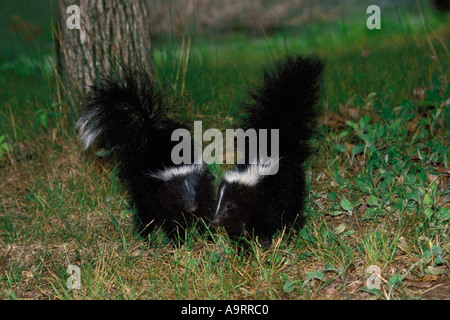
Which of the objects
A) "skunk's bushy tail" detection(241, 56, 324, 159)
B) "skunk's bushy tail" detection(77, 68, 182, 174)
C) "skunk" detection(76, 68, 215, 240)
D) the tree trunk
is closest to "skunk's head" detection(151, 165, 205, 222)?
Answer: "skunk" detection(76, 68, 215, 240)

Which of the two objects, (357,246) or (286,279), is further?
(357,246)

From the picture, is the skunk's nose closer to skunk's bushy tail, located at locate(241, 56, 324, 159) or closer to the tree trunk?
skunk's bushy tail, located at locate(241, 56, 324, 159)

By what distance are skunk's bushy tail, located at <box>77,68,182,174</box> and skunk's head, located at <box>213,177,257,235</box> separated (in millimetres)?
627

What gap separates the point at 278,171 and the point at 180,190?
0.66 metres

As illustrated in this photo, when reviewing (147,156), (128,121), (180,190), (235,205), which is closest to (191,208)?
(180,190)

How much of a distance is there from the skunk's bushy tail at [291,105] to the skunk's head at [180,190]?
0.57 meters

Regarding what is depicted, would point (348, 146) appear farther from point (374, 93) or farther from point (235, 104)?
point (235, 104)

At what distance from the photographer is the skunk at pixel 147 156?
137 inches

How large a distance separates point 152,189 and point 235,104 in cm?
167

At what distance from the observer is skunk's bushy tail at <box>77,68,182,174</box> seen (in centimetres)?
353

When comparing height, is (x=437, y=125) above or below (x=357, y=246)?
above

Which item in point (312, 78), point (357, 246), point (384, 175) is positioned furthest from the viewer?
point (384, 175)

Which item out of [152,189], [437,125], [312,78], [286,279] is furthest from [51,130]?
Answer: [437,125]

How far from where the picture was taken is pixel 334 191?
397 cm
